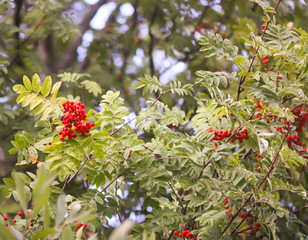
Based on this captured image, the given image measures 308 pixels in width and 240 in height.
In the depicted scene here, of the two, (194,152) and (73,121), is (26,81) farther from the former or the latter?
(194,152)

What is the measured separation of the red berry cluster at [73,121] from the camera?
1.73 meters

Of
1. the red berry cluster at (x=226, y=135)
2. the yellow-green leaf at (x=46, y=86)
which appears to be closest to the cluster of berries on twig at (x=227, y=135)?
the red berry cluster at (x=226, y=135)

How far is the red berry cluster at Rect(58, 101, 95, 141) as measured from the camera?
1.73 meters

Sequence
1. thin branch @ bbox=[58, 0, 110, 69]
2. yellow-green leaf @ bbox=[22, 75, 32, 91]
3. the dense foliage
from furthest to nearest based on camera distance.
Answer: thin branch @ bbox=[58, 0, 110, 69] → yellow-green leaf @ bbox=[22, 75, 32, 91] → the dense foliage

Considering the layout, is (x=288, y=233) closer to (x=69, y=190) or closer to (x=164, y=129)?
(x=164, y=129)

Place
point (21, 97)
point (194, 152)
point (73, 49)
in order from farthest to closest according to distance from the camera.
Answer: point (73, 49), point (21, 97), point (194, 152)

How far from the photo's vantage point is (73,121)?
1.76m

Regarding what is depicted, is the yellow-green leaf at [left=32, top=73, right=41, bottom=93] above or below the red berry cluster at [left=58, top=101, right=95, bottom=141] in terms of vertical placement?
above

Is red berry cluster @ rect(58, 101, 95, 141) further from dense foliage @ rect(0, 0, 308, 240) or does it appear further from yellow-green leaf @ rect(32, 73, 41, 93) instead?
yellow-green leaf @ rect(32, 73, 41, 93)

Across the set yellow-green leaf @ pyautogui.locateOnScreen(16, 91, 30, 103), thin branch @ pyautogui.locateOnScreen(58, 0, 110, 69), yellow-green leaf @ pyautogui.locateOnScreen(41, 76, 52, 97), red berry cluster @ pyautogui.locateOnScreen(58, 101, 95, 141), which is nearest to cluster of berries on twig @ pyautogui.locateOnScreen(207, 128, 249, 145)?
red berry cluster @ pyautogui.locateOnScreen(58, 101, 95, 141)

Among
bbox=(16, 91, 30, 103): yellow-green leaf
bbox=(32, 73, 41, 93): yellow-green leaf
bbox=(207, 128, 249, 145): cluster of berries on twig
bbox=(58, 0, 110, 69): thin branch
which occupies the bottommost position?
bbox=(58, 0, 110, 69): thin branch

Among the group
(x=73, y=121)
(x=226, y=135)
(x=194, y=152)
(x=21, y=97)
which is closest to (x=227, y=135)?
(x=226, y=135)

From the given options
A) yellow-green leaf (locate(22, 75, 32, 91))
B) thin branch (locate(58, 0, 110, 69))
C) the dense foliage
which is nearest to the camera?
the dense foliage

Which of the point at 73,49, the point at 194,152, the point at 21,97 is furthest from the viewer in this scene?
the point at 73,49
